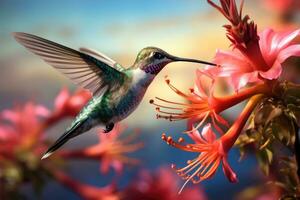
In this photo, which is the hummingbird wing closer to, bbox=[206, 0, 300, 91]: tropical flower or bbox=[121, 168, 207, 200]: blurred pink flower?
bbox=[206, 0, 300, 91]: tropical flower

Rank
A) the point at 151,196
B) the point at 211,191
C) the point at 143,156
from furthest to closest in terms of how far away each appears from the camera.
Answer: the point at 143,156
the point at 211,191
the point at 151,196

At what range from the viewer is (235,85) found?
481 mm

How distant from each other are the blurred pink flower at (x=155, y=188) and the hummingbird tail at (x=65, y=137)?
→ 49 cm

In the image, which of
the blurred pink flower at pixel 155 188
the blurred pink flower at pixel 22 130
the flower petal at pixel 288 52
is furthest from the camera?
the blurred pink flower at pixel 22 130

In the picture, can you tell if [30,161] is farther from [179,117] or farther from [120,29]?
[120,29]

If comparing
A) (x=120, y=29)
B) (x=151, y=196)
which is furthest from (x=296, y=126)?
(x=120, y=29)

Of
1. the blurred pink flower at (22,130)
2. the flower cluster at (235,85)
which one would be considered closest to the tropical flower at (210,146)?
the flower cluster at (235,85)

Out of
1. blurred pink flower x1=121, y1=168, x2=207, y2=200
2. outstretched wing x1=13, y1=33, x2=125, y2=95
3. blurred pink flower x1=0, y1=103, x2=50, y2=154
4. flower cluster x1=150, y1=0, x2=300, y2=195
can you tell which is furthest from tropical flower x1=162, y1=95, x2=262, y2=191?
blurred pink flower x1=0, y1=103, x2=50, y2=154

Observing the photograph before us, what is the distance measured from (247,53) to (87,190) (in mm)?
694

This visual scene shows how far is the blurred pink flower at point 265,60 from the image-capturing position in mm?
481

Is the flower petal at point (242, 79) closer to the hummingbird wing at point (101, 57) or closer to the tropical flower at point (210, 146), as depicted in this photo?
the tropical flower at point (210, 146)

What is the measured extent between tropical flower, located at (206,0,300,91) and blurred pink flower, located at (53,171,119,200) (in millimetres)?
583

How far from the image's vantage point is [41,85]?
7.75ft

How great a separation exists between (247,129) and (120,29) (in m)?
1.98
